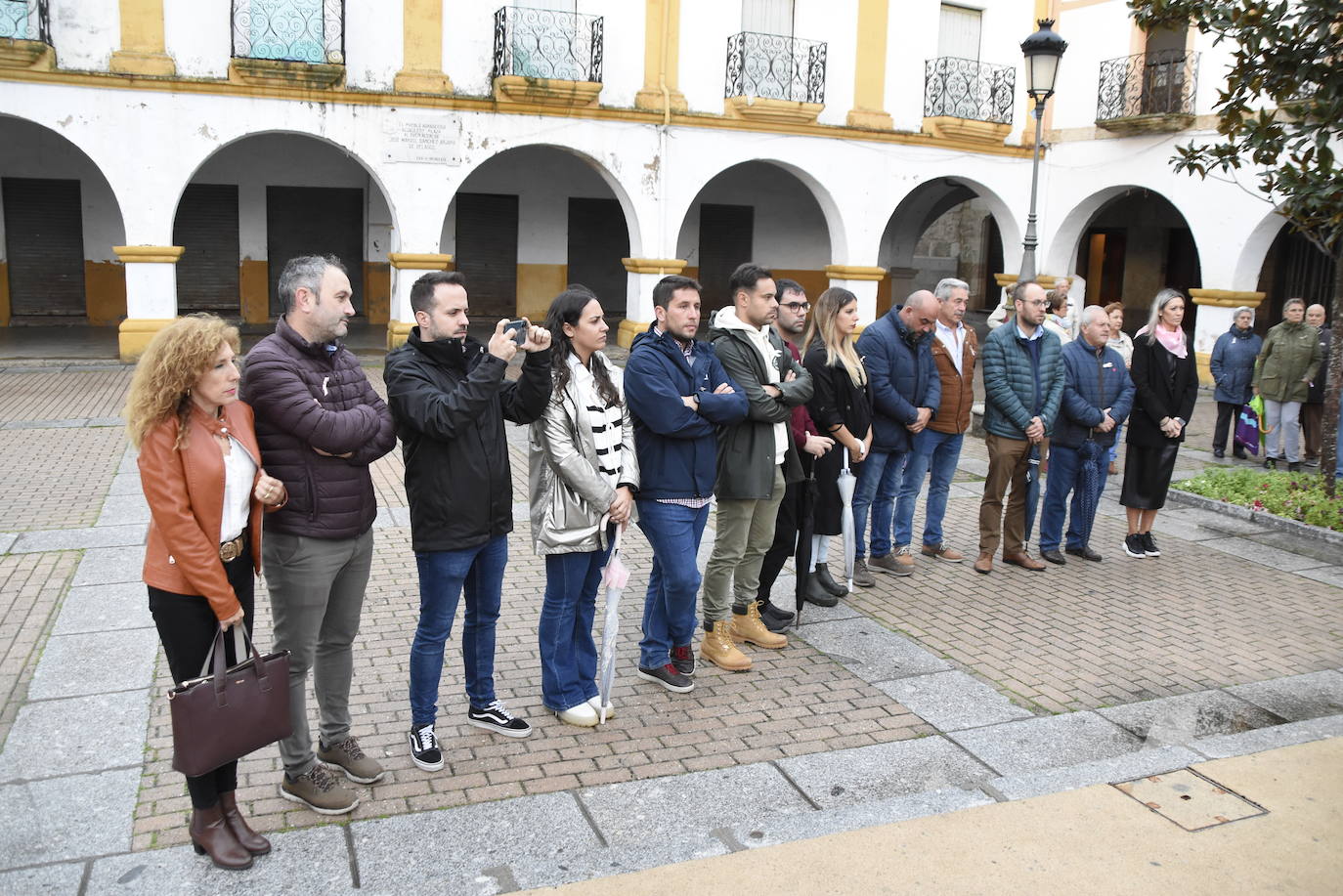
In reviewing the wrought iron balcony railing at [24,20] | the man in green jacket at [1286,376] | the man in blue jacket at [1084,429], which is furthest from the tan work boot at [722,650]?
the wrought iron balcony railing at [24,20]

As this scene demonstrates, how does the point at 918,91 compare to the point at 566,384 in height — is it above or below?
above

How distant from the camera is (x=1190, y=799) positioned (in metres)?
4.44

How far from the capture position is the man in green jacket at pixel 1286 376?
36.3 ft

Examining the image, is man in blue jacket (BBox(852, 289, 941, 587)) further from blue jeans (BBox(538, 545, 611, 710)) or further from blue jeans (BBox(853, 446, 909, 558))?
blue jeans (BBox(538, 545, 611, 710))

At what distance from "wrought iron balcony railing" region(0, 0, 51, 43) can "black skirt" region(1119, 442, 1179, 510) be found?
14.3 metres

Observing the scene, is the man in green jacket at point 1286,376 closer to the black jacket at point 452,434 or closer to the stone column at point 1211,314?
the stone column at point 1211,314

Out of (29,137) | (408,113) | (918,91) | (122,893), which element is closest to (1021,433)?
(122,893)

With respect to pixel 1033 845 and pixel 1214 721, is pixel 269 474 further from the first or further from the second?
pixel 1214 721

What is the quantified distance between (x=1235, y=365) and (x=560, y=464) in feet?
31.8

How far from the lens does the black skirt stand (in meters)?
8.07

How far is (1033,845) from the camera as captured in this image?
404 centimetres

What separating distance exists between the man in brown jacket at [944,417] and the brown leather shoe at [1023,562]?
0.59 m

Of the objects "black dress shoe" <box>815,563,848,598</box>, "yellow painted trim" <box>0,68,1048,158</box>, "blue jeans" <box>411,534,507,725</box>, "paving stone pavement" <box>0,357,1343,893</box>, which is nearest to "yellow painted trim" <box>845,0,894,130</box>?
"yellow painted trim" <box>0,68,1048,158</box>

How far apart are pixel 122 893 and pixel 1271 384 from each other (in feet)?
36.1
